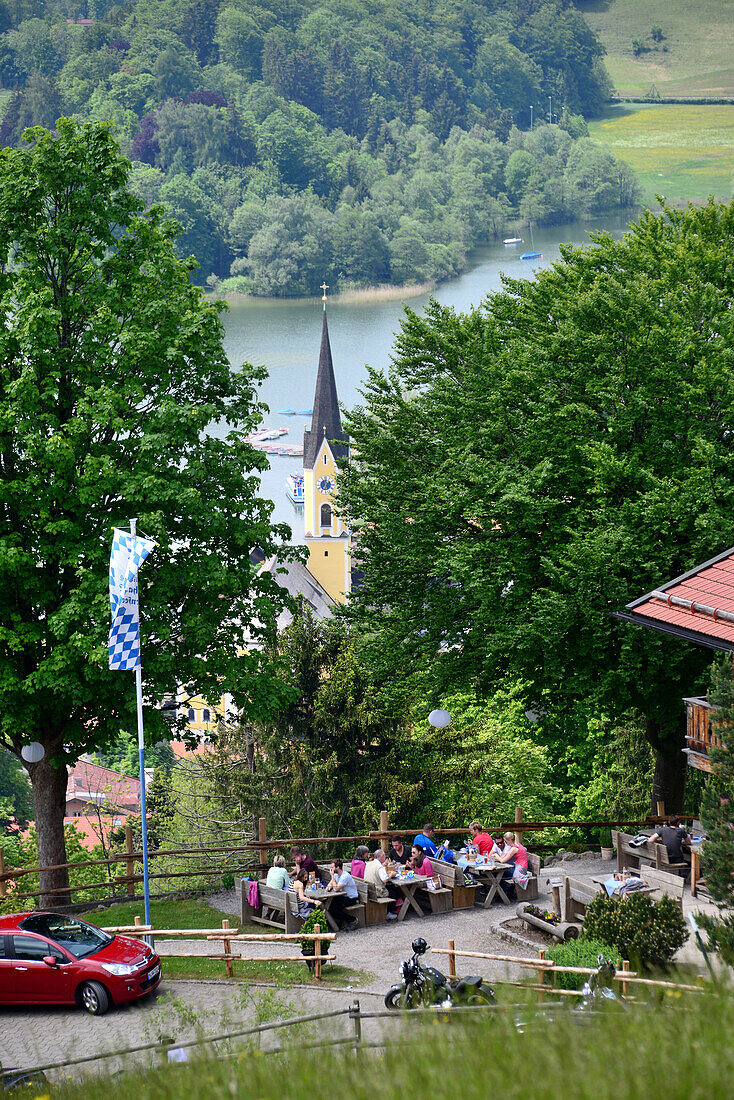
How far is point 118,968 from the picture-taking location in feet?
47.4

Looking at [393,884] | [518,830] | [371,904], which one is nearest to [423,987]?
[371,904]

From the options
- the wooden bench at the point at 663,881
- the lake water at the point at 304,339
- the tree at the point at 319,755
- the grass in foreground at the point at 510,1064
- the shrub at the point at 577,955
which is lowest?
the tree at the point at 319,755

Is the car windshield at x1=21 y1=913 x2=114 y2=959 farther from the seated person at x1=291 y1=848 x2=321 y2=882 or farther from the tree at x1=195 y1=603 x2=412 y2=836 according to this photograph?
the tree at x1=195 y1=603 x2=412 y2=836

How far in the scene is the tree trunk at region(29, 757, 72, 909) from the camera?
802 inches

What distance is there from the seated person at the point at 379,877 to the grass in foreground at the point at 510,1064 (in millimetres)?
10752

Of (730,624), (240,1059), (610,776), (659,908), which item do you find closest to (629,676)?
(730,624)

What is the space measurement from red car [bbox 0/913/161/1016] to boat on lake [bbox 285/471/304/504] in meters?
112

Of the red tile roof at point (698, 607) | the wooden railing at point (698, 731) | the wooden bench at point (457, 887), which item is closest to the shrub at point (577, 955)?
the wooden railing at point (698, 731)

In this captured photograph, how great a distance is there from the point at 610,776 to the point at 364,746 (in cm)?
1174

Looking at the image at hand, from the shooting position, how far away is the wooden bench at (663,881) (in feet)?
54.4

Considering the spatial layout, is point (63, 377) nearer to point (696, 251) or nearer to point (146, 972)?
point (146, 972)

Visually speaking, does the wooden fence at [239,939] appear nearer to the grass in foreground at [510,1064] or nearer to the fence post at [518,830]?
the fence post at [518,830]

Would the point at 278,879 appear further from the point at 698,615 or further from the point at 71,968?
the point at 698,615

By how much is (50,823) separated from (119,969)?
7006mm
